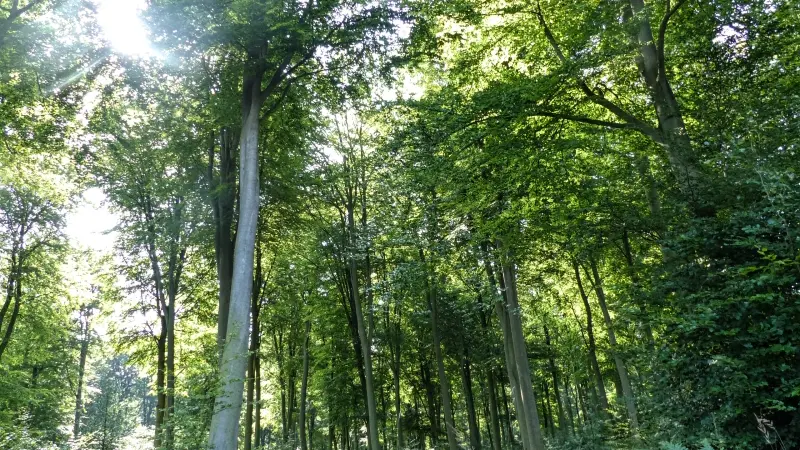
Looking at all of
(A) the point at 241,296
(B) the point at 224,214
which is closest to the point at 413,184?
(B) the point at 224,214

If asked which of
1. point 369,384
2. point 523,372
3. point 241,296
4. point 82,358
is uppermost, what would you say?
point 82,358

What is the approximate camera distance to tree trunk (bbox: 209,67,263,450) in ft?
24.1

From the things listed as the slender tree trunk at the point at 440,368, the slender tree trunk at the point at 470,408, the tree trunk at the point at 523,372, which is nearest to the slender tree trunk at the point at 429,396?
the slender tree trunk at the point at 470,408

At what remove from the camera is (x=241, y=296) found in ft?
27.6

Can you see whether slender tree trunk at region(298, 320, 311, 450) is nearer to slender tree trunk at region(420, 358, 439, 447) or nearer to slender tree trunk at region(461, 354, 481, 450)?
slender tree trunk at region(420, 358, 439, 447)

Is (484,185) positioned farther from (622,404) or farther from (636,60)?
(622,404)

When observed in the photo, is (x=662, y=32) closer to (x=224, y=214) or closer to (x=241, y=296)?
(x=241, y=296)

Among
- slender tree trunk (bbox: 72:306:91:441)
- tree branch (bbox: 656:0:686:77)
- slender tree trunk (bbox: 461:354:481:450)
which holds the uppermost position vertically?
tree branch (bbox: 656:0:686:77)

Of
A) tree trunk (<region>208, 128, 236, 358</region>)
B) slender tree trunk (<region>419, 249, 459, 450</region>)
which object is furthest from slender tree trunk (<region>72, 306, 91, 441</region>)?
slender tree trunk (<region>419, 249, 459, 450</region>)

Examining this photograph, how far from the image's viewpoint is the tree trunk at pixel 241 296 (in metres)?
7.36

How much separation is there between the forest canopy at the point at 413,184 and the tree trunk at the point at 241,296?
0.04 meters

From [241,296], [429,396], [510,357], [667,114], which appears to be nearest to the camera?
[241,296]

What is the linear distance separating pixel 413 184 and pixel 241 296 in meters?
5.70

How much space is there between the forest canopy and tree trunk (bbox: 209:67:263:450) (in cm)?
4
